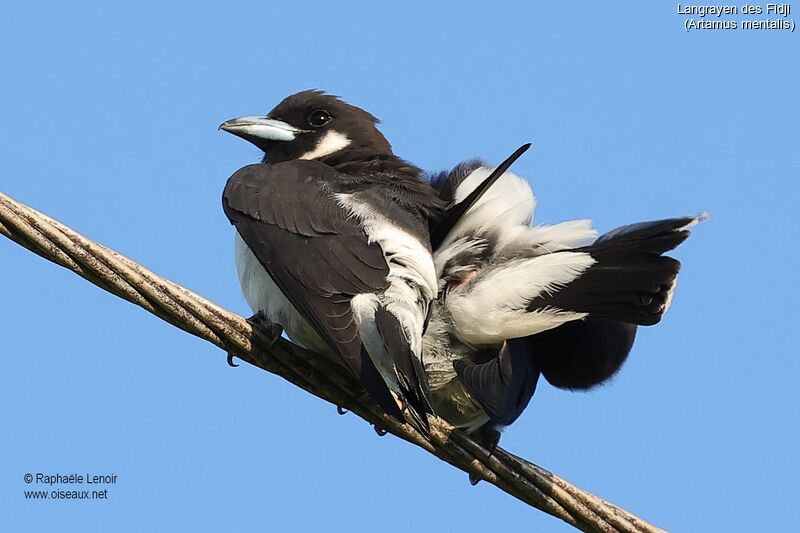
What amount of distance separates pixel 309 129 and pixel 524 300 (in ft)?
7.28

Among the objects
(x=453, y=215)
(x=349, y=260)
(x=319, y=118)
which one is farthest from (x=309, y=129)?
(x=349, y=260)

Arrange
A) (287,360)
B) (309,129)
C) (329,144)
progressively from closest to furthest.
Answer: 1. (287,360)
2. (329,144)
3. (309,129)

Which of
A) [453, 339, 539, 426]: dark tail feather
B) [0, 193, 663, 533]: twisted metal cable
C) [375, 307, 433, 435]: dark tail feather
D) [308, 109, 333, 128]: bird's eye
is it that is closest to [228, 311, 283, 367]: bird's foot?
[0, 193, 663, 533]: twisted metal cable

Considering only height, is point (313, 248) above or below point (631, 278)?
above

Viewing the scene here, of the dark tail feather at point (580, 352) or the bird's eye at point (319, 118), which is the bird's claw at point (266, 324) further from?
the bird's eye at point (319, 118)

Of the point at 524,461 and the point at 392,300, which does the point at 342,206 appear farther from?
the point at 524,461

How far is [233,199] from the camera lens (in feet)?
18.0

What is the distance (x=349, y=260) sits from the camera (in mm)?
5012

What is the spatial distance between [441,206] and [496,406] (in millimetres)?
1120

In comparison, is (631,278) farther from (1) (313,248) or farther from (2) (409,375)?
(1) (313,248)

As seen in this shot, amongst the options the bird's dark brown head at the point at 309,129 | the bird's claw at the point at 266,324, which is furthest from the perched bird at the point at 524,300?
the bird's dark brown head at the point at 309,129

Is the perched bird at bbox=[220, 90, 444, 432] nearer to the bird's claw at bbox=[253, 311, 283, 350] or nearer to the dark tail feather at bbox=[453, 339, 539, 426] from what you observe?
the bird's claw at bbox=[253, 311, 283, 350]

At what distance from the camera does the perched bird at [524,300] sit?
4887mm

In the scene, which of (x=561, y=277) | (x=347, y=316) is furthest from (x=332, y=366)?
(x=561, y=277)
